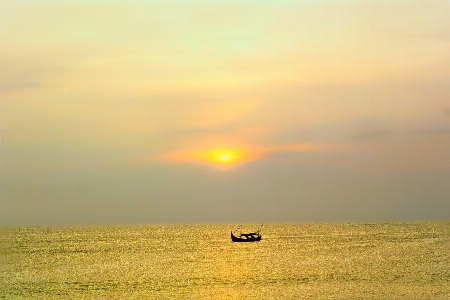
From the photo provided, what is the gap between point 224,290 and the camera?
7112 centimetres

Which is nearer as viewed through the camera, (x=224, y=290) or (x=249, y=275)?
(x=224, y=290)

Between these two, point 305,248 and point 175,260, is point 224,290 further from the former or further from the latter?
point 305,248

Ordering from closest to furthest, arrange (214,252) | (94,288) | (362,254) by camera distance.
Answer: (94,288) → (362,254) → (214,252)

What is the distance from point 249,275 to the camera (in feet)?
281

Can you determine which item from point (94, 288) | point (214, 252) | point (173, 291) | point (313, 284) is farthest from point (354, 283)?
point (214, 252)

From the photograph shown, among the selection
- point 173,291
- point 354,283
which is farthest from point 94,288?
point 354,283

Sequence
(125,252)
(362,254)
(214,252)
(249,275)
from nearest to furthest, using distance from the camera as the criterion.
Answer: (249,275) < (362,254) < (214,252) < (125,252)

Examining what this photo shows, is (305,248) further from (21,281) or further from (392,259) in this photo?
(21,281)

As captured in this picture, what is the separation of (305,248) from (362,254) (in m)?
22.4

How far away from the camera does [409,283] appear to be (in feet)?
252

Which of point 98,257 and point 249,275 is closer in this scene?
point 249,275

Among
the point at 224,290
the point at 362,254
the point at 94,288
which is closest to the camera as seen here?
the point at 224,290

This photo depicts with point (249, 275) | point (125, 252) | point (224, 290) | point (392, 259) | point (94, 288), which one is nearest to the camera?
point (224, 290)

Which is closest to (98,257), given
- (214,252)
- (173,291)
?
(214,252)
